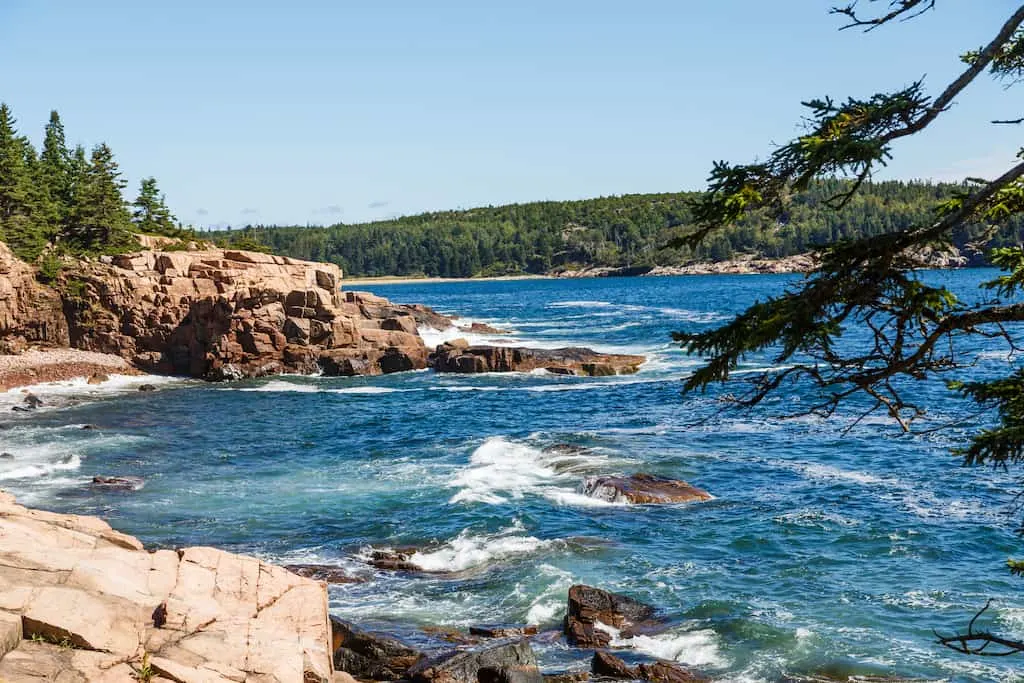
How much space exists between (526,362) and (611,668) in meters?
43.9

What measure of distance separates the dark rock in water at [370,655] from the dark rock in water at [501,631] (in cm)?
183

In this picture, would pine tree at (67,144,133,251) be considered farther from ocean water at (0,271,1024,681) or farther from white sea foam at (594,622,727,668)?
white sea foam at (594,622,727,668)

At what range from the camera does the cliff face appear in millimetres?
57875

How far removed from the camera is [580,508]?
2848cm

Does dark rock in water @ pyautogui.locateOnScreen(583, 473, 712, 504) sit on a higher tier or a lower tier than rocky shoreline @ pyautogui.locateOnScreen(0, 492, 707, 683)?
lower

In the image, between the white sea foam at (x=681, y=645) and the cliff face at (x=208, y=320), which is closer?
the white sea foam at (x=681, y=645)

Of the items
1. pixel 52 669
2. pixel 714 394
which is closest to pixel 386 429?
pixel 714 394

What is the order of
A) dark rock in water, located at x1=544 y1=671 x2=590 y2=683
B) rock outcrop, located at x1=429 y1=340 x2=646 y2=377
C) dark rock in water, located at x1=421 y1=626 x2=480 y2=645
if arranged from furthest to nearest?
rock outcrop, located at x1=429 y1=340 x2=646 y2=377, dark rock in water, located at x1=421 y1=626 x2=480 y2=645, dark rock in water, located at x1=544 y1=671 x2=590 y2=683

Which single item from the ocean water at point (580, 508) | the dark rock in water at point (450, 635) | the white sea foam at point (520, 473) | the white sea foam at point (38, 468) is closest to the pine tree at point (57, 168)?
the ocean water at point (580, 508)

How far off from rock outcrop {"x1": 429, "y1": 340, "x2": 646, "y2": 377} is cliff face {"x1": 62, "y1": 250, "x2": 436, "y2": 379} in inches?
125

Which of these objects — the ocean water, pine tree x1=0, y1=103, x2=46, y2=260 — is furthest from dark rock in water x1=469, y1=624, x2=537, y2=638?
pine tree x1=0, y1=103, x2=46, y2=260

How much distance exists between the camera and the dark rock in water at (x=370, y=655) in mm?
17156

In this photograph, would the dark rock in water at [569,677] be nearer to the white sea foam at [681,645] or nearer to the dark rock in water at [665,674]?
the dark rock in water at [665,674]

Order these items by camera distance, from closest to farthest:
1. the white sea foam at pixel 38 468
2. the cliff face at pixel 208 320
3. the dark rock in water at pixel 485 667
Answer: the dark rock in water at pixel 485 667
the white sea foam at pixel 38 468
the cliff face at pixel 208 320
